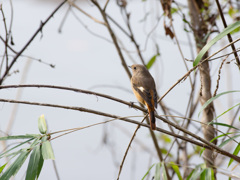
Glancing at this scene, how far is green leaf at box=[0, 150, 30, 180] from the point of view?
213 cm

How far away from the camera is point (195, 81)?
3.64 metres

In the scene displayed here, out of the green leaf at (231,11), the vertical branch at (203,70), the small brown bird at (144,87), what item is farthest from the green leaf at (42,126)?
the green leaf at (231,11)

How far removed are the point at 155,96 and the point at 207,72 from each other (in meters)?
0.61

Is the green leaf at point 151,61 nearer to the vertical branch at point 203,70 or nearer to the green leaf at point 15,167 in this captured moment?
the vertical branch at point 203,70

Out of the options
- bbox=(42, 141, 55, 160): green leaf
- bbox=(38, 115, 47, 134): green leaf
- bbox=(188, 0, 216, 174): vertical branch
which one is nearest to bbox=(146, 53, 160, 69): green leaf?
bbox=(188, 0, 216, 174): vertical branch

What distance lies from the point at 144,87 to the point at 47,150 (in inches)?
78.2

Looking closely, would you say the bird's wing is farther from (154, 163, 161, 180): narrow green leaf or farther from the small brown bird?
(154, 163, 161, 180): narrow green leaf

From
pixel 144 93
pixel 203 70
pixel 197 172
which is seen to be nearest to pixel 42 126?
pixel 197 172

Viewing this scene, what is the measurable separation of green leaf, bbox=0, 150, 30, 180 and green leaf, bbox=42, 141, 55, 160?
0.13 m

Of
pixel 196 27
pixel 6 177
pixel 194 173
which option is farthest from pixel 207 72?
pixel 6 177

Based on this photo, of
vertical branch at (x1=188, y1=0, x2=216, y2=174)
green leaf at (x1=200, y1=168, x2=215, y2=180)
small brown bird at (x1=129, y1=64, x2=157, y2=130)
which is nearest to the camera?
green leaf at (x1=200, y1=168, x2=215, y2=180)

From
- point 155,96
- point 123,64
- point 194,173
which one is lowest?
point 194,173

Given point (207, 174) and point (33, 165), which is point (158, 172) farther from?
point (33, 165)

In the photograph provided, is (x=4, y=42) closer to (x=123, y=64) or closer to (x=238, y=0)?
(x=123, y=64)
